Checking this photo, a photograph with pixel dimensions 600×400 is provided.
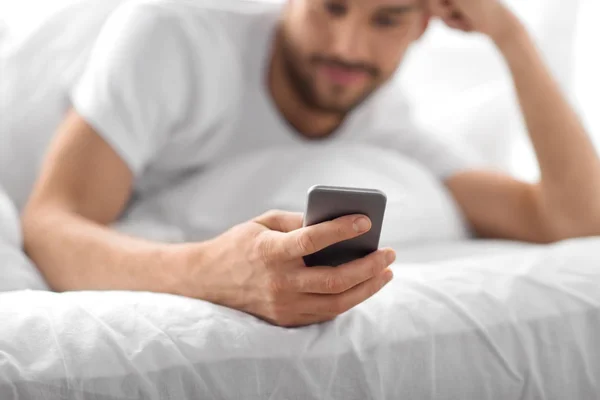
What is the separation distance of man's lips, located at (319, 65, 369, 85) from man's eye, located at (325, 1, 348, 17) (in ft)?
0.27

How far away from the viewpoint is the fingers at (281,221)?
619 mm

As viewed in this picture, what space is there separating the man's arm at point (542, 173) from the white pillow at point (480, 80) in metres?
0.30

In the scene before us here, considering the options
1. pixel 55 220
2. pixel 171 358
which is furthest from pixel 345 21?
pixel 171 358

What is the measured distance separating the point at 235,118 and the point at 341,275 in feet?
1.83

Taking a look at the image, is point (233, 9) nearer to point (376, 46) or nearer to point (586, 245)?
point (376, 46)

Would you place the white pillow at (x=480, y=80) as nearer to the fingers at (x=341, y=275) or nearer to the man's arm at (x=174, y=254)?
the man's arm at (x=174, y=254)

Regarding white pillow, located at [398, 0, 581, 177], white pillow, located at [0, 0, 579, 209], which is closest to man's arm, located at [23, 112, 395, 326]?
white pillow, located at [0, 0, 579, 209]

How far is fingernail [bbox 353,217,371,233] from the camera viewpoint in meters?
0.56

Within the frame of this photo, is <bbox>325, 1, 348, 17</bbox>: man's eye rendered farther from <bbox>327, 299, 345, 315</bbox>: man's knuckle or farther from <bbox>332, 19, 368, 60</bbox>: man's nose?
<bbox>327, 299, 345, 315</bbox>: man's knuckle

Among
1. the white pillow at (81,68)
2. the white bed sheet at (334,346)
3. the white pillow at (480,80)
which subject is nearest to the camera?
the white bed sheet at (334,346)

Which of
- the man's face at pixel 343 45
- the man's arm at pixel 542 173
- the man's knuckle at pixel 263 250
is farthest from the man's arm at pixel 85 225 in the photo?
the man's arm at pixel 542 173

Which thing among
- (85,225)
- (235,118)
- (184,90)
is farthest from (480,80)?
(85,225)

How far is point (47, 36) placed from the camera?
1.11 metres

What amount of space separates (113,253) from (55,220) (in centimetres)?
12
